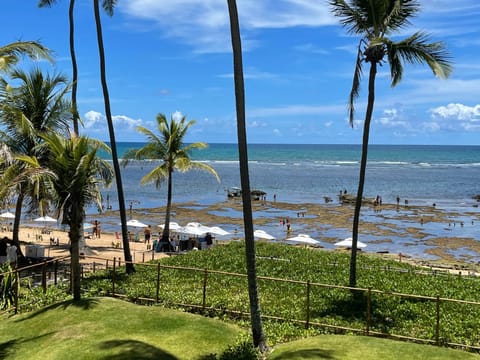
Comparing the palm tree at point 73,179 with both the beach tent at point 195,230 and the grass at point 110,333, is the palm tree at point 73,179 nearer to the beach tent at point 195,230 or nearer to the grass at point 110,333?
the grass at point 110,333

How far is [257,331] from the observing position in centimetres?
1045

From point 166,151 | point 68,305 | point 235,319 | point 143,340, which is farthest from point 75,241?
point 166,151

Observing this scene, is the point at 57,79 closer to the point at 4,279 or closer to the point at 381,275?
the point at 4,279

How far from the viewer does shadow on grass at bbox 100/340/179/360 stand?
9.60 m

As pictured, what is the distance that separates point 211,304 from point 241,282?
11.8ft

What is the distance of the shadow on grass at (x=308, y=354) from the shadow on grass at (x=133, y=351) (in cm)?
221

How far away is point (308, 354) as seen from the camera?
9.66 m

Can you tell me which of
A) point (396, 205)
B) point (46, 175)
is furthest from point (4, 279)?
point (396, 205)

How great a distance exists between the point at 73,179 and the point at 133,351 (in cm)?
517

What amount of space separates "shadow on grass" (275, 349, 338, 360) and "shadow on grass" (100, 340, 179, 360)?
221 centimetres

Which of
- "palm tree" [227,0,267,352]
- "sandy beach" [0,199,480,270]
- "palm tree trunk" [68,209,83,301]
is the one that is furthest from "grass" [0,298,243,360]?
"sandy beach" [0,199,480,270]

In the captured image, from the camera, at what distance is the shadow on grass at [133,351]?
960 centimetres

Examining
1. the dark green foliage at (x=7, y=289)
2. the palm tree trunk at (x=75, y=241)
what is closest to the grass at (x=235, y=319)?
the palm tree trunk at (x=75, y=241)

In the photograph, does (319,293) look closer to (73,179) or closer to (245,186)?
(245,186)
